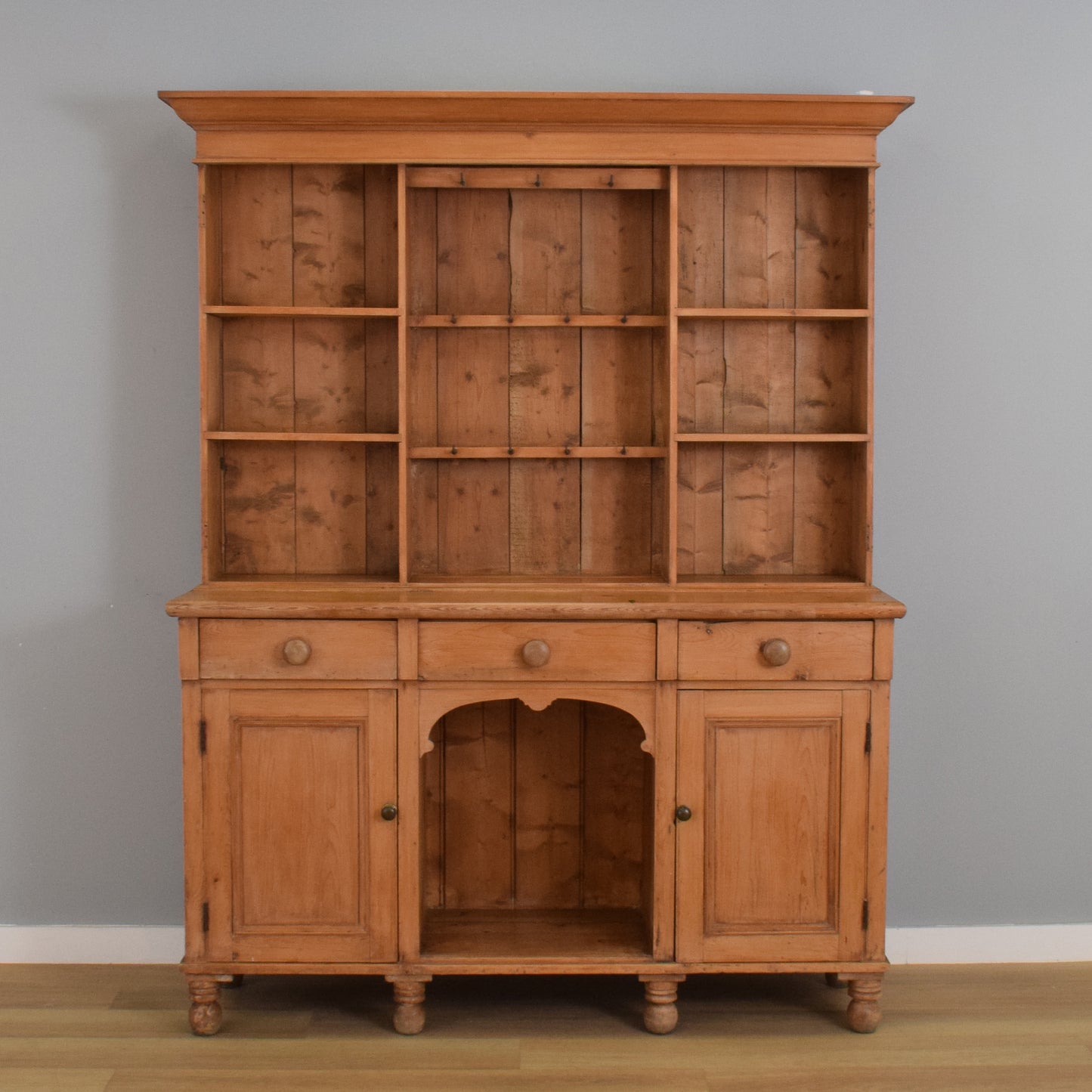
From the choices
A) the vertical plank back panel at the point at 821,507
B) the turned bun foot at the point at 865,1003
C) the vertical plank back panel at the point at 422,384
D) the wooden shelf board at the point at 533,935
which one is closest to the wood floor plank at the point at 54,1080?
the wooden shelf board at the point at 533,935

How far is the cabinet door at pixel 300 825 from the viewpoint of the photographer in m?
2.71

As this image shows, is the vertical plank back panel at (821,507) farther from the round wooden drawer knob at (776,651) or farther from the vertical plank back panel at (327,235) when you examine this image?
the vertical plank back panel at (327,235)

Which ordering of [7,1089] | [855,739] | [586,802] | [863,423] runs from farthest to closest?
[586,802], [863,423], [855,739], [7,1089]

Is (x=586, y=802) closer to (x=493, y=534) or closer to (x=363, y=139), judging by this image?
(x=493, y=534)

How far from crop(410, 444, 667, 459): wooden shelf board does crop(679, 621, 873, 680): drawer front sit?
522mm

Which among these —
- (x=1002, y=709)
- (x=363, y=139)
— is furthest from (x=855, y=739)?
(x=363, y=139)

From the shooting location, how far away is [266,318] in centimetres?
311

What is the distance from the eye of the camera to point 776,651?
105 inches

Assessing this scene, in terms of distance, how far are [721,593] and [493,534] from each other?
0.68 meters

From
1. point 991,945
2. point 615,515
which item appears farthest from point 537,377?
point 991,945

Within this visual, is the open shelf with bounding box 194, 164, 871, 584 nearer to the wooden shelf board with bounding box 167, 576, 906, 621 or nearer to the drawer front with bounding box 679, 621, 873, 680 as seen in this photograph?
the wooden shelf board with bounding box 167, 576, 906, 621

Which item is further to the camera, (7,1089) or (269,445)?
(269,445)

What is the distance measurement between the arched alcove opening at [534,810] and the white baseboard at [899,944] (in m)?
0.77

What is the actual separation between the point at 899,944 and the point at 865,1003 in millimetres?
485
